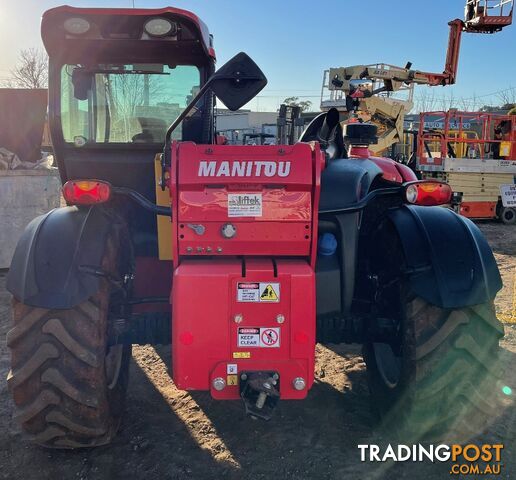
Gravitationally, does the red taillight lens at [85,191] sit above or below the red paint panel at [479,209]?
above

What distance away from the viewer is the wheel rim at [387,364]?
10.8ft

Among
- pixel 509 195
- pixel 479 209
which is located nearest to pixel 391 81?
pixel 479 209

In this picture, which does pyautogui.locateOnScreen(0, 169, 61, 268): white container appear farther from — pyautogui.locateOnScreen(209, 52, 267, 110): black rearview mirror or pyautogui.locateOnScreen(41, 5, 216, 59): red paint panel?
pyautogui.locateOnScreen(209, 52, 267, 110): black rearview mirror

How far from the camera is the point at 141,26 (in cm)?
297

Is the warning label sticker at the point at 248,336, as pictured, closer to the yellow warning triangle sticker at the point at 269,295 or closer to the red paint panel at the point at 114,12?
the yellow warning triangle sticker at the point at 269,295

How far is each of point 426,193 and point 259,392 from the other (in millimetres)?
1432

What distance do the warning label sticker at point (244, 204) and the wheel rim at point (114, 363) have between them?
1196mm

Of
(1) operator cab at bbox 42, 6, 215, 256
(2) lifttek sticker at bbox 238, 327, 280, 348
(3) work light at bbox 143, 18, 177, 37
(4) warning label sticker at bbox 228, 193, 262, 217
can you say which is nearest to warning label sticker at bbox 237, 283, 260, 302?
(2) lifttek sticker at bbox 238, 327, 280, 348

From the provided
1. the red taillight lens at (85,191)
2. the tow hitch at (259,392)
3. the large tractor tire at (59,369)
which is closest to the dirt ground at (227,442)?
the large tractor tire at (59,369)

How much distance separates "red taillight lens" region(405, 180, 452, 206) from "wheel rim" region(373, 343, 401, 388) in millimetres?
1079

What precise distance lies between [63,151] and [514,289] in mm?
5615

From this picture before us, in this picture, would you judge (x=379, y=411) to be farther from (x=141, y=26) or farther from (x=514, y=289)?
(x=514, y=289)

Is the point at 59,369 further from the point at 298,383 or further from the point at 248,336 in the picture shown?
the point at 298,383

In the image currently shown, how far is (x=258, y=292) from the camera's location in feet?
8.25
